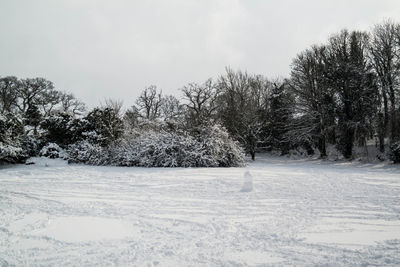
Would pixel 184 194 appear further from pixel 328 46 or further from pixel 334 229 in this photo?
pixel 328 46

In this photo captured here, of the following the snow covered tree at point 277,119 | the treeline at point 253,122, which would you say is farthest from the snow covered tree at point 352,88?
the snow covered tree at point 277,119

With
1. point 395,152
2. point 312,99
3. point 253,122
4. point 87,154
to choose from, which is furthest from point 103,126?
point 395,152

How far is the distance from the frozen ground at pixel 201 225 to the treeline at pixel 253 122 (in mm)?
6610

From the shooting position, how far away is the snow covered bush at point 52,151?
1644cm

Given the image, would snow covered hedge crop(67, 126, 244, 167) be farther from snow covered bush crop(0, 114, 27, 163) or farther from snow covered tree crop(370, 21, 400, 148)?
snow covered tree crop(370, 21, 400, 148)

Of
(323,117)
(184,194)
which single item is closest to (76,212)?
(184,194)

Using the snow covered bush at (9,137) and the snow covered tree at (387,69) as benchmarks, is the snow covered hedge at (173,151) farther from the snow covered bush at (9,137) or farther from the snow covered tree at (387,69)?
the snow covered tree at (387,69)

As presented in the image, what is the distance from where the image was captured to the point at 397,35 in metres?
17.2

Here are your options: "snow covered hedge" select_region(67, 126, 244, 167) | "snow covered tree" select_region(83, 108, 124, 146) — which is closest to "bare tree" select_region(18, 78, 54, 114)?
"snow covered tree" select_region(83, 108, 124, 146)

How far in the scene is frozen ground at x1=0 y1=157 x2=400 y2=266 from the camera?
2.83 meters

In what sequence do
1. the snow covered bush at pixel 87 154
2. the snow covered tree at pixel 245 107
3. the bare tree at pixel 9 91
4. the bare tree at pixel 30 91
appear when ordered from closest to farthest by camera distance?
the snow covered bush at pixel 87 154, the snow covered tree at pixel 245 107, the bare tree at pixel 9 91, the bare tree at pixel 30 91

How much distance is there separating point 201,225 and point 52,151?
1635 centimetres

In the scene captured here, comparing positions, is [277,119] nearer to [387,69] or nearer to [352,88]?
[352,88]

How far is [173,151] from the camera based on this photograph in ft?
42.1
